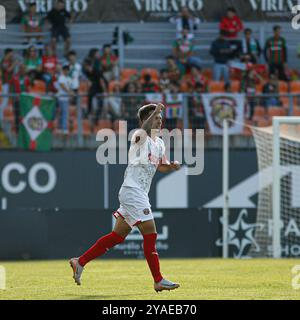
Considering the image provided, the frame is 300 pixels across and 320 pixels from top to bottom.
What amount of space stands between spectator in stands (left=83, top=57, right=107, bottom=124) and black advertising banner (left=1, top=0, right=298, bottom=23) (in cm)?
191

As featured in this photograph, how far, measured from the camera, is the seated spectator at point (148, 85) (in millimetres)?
22672

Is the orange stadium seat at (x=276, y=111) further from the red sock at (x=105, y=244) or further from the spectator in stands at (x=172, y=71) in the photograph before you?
the red sock at (x=105, y=244)

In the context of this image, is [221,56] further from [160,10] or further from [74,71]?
[74,71]

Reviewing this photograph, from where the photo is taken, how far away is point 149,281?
12.6 m

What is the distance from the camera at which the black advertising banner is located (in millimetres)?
24797

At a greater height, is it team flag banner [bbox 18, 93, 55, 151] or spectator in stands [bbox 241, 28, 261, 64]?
spectator in stands [bbox 241, 28, 261, 64]

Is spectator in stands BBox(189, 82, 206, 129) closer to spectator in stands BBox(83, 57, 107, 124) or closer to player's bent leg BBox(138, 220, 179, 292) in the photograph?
spectator in stands BBox(83, 57, 107, 124)

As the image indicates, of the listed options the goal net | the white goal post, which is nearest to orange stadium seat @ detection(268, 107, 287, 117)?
the white goal post

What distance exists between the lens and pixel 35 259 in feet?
64.7

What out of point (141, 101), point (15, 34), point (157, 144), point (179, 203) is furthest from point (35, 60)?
point (157, 144)

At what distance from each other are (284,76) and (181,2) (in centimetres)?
321

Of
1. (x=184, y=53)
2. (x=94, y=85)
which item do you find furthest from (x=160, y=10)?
(x=94, y=85)

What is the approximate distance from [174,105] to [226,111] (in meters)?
1.14

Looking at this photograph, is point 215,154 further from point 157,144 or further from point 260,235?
point 157,144
